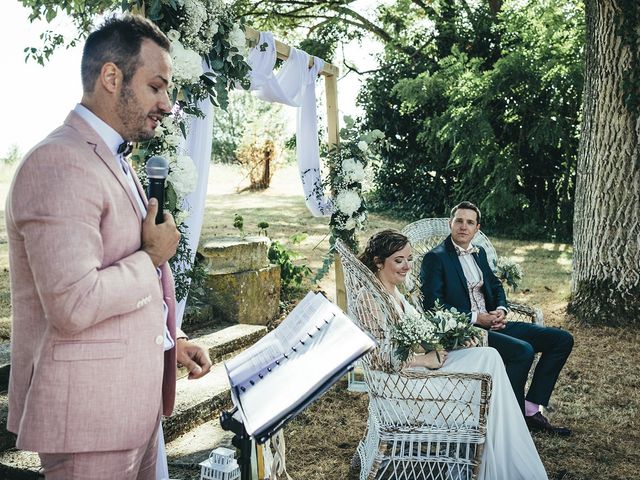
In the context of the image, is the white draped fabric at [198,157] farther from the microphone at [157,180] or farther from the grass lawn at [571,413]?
the microphone at [157,180]

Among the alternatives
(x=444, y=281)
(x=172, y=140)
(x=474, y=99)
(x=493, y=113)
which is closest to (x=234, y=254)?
(x=444, y=281)

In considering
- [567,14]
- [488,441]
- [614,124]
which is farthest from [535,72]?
[488,441]

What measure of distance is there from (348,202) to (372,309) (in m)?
1.82

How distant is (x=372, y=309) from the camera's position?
361 centimetres

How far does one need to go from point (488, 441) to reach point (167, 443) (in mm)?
1821

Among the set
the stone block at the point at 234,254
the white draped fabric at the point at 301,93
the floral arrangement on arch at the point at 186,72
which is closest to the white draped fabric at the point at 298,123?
the white draped fabric at the point at 301,93

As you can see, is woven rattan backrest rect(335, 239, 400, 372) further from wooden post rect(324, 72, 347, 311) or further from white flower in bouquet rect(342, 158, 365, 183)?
wooden post rect(324, 72, 347, 311)

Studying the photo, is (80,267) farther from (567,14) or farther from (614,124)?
(567,14)

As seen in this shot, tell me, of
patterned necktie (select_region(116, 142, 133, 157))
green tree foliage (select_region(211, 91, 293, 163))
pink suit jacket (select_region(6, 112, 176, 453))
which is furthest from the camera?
green tree foliage (select_region(211, 91, 293, 163))

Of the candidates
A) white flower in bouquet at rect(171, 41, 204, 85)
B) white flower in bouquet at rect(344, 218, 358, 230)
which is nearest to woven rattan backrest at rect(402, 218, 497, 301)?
white flower in bouquet at rect(344, 218, 358, 230)

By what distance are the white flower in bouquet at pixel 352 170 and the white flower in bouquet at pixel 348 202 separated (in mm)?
108

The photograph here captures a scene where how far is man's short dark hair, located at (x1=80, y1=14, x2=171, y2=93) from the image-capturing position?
1.63 m

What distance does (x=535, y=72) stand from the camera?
35.4 ft

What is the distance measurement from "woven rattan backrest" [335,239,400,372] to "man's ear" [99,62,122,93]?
7.15 ft
